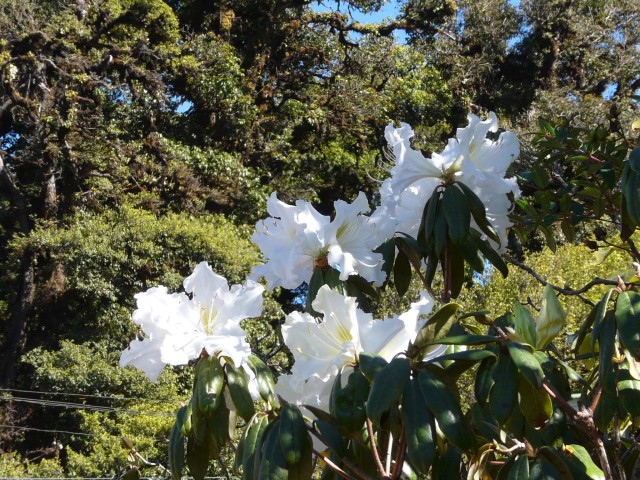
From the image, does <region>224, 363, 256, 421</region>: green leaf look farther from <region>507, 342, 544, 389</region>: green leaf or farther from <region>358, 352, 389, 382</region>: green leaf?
<region>507, 342, 544, 389</region>: green leaf

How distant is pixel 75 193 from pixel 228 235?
1.91 m

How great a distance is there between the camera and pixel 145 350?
4.45ft

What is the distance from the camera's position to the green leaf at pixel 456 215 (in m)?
1.36

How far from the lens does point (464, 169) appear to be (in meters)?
1.44

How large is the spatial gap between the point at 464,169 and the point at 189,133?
1007 centimetres

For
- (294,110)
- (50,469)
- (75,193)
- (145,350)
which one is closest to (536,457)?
(145,350)

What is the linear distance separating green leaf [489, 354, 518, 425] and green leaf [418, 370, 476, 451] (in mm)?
60

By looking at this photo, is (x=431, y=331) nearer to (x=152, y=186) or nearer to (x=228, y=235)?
(x=228, y=235)

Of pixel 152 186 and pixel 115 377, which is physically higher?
pixel 152 186

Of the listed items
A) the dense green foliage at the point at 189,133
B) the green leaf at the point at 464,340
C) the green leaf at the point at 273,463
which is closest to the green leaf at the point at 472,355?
the green leaf at the point at 464,340

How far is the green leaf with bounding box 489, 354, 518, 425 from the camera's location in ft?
3.49

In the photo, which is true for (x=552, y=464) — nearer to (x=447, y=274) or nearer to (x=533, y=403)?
(x=533, y=403)

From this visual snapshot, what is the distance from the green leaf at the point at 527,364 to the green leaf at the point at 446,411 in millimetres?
89

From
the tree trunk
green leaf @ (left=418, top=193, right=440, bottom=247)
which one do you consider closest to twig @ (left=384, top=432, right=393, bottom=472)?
green leaf @ (left=418, top=193, right=440, bottom=247)
